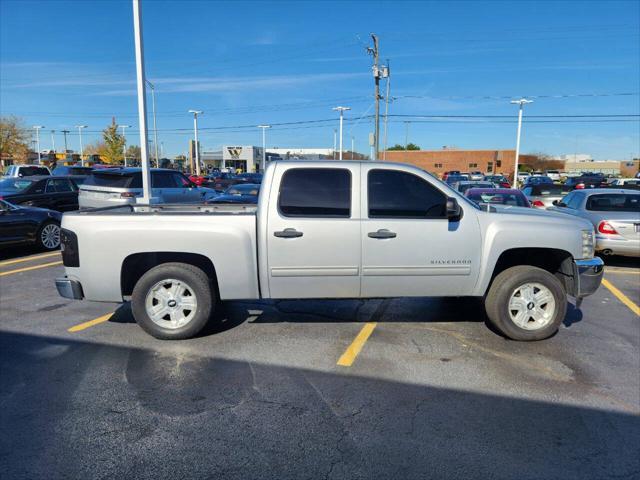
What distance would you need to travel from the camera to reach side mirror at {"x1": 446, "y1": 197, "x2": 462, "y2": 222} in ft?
15.3

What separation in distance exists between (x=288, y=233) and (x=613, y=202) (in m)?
8.15

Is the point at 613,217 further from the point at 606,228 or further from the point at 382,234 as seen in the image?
the point at 382,234

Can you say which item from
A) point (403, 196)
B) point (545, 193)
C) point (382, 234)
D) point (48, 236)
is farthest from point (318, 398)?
point (545, 193)

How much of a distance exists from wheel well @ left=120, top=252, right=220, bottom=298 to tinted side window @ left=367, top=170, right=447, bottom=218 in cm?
189

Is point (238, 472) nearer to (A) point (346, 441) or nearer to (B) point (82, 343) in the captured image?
(A) point (346, 441)

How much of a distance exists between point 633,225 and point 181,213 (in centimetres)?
830

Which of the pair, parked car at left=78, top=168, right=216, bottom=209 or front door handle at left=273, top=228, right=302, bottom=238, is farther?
parked car at left=78, top=168, right=216, bottom=209

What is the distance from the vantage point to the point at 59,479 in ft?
9.20

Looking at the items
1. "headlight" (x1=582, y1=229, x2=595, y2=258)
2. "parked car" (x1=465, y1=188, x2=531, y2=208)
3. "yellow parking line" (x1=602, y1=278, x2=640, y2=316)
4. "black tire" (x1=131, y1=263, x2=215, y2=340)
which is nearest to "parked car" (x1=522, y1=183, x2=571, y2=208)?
"parked car" (x1=465, y1=188, x2=531, y2=208)

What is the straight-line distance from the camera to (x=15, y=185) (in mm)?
13820

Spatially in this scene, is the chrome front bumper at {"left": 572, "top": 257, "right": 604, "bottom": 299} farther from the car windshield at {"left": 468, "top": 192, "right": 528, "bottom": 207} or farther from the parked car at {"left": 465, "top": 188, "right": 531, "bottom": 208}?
the car windshield at {"left": 468, "top": 192, "right": 528, "bottom": 207}

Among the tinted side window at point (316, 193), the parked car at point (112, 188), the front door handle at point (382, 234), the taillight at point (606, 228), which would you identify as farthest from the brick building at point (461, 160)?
the front door handle at point (382, 234)

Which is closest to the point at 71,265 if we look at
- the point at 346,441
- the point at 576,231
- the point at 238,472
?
the point at 238,472

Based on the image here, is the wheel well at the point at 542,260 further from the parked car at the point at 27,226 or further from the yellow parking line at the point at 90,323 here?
the parked car at the point at 27,226
